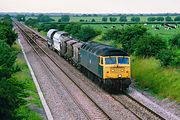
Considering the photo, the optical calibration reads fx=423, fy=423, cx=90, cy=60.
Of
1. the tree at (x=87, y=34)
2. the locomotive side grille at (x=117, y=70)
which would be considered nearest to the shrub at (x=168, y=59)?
the locomotive side grille at (x=117, y=70)

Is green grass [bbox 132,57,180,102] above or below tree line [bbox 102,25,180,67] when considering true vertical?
below

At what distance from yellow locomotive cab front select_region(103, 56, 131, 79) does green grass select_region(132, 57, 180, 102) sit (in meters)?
2.50

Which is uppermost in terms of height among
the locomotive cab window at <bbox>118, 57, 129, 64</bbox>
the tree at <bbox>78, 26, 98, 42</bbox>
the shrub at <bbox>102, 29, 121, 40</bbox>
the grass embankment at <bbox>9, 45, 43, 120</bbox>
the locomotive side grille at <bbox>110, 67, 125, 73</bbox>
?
the locomotive cab window at <bbox>118, 57, 129, 64</bbox>

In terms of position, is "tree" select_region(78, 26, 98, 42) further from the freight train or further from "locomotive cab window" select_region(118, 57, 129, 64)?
"locomotive cab window" select_region(118, 57, 129, 64)

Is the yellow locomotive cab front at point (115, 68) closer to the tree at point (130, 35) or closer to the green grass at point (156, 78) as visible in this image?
the green grass at point (156, 78)

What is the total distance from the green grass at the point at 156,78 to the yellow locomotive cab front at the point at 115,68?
2.50 metres

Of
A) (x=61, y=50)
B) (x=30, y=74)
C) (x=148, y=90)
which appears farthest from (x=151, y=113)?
(x=61, y=50)

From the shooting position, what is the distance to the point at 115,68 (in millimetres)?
29672

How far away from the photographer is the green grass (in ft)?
92.2

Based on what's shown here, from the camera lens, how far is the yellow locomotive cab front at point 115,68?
2953 cm

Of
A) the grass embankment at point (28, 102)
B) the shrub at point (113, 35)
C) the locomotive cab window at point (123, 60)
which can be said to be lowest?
the shrub at point (113, 35)

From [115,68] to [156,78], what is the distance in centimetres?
382

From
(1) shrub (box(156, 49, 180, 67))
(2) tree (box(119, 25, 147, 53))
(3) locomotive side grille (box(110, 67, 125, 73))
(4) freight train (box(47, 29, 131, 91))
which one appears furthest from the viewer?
(2) tree (box(119, 25, 147, 53))

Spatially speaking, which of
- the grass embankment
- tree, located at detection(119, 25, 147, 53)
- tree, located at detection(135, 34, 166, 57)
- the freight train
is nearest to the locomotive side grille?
the freight train
